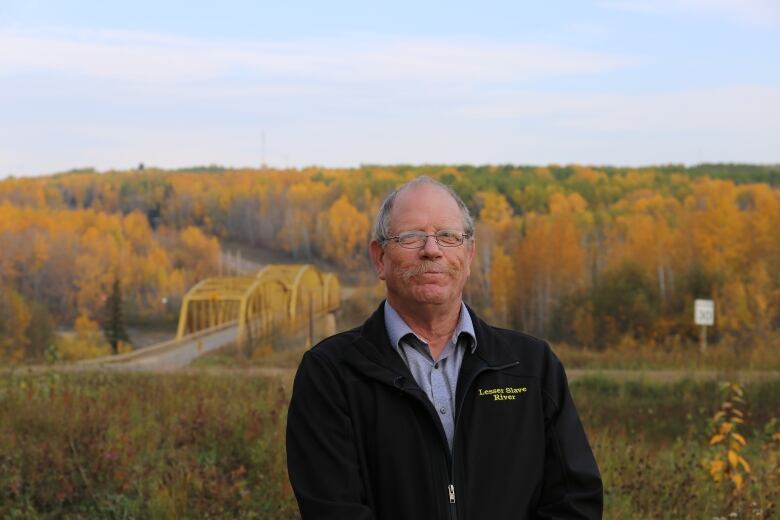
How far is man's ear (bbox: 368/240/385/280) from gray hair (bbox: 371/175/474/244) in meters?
0.02

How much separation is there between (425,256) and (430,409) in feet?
1.37

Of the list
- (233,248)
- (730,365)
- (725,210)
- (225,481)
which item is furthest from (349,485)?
(233,248)

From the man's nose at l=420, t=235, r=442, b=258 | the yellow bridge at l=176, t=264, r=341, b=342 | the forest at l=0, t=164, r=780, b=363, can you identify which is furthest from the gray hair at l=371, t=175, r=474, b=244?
the yellow bridge at l=176, t=264, r=341, b=342

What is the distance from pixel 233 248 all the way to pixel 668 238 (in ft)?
226

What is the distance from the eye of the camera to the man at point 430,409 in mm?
2850

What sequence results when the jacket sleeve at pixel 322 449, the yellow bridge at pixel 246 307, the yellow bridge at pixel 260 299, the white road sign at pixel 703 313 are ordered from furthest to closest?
the yellow bridge at pixel 260 299, the yellow bridge at pixel 246 307, the white road sign at pixel 703 313, the jacket sleeve at pixel 322 449

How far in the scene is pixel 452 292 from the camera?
9.84 feet

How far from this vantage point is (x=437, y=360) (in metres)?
3.01

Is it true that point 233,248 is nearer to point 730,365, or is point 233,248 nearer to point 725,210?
point 725,210

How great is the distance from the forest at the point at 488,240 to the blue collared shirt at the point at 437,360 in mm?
842

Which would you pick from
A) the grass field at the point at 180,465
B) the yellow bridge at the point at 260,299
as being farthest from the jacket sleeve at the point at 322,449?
the yellow bridge at the point at 260,299

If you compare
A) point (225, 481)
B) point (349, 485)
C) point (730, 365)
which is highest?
point (349, 485)

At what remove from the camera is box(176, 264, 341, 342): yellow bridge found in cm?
4675

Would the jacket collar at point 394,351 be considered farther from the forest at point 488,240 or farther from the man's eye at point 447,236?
the forest at point 488,240
